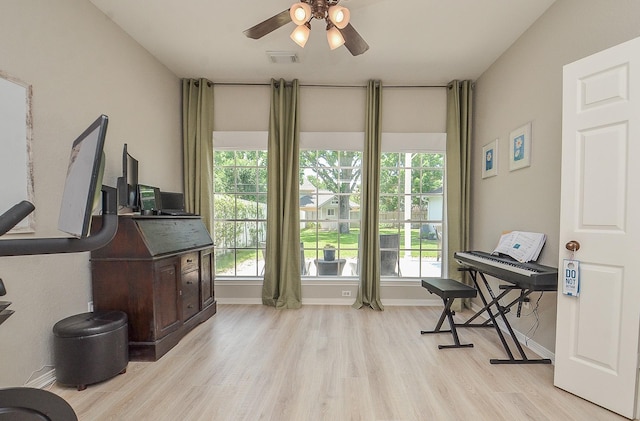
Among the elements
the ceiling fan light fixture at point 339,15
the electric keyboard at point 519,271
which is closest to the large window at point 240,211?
the ceiling fan light fixture at point 339,15

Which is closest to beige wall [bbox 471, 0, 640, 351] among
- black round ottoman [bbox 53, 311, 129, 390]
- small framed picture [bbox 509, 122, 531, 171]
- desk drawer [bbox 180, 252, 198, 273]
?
small framed picture [bbox 509, 122, 531, 171]

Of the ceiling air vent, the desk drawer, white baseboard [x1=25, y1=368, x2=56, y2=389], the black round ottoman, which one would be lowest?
white baseboard [x1=25, y1=368, x2=56, y2=389]

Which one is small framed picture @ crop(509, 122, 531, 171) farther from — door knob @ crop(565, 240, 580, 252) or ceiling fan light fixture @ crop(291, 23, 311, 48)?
ceiling fan light fixture @ crop(291, 23, 311, 48)

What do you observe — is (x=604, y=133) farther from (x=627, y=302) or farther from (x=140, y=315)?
(x=140, y=315)

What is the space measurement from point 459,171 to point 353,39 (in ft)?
7.25

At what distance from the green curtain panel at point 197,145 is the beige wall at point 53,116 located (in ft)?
2.78

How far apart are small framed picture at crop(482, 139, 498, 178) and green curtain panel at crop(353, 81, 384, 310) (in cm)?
124

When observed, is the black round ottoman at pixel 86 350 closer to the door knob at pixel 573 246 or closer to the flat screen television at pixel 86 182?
the flat screen television at pixel 86 182

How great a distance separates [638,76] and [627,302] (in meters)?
1.33

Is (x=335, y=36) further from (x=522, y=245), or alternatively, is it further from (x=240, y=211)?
(x=240, y=211)

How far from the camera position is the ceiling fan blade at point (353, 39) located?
7.05 feet

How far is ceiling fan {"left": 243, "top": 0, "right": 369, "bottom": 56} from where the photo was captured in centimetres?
192

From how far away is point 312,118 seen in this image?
3.75m

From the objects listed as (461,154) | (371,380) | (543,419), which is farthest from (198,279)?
(461,154)
